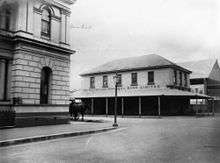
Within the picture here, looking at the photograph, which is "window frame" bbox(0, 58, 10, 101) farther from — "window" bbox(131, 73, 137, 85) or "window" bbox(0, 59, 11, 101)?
"window" bbox(131, 73, 137, 85)

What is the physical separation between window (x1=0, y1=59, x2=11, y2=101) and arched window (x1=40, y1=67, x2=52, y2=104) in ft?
6.86

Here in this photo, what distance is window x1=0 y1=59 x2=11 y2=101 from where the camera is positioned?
14.5 metres

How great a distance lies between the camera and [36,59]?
608 inches

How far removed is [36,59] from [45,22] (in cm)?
259

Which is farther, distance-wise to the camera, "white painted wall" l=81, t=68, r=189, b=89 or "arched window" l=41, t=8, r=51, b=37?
"white painted wall" l=81, t=68, r=189, b=89

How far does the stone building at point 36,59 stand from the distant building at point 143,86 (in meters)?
13.1

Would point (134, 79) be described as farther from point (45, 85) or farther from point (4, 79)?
point (4, 79)

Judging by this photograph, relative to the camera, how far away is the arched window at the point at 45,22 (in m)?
16.4

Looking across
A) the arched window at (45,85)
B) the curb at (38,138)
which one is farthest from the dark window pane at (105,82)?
the curb at (38,138)

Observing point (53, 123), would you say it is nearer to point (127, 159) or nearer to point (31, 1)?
point (127, 159)

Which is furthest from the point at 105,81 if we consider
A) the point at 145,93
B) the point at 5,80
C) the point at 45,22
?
the point at 5,80

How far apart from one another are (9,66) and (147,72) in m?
20.0

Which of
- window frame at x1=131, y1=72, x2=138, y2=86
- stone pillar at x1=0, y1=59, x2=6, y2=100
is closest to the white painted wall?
window frame at x1=131, y1=72, x2=138, y2=86

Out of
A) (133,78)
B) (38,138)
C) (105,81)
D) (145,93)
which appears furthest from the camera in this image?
(105,81)
